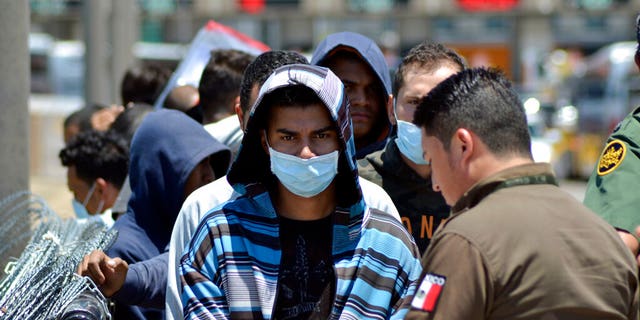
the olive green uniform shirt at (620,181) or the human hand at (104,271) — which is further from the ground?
the olive green uniform shirt at (620,181)

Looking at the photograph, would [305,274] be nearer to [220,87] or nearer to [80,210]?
[220,87]

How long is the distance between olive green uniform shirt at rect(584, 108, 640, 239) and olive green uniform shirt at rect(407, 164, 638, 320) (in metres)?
0.71

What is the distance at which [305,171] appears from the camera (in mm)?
3197

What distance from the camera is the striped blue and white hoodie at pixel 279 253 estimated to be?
119 inches

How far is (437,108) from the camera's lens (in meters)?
2.76

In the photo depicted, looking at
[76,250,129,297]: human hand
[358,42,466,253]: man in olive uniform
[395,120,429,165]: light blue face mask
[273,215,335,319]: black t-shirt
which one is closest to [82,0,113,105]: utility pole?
[358,42,466,253]: man in olive uniform

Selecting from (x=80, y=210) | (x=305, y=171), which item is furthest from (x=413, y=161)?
(x=80, y=210)

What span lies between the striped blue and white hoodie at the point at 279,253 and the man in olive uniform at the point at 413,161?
0.85 m

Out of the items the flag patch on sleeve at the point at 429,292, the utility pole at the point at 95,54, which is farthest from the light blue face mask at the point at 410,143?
the utility pole at the point at 95,54

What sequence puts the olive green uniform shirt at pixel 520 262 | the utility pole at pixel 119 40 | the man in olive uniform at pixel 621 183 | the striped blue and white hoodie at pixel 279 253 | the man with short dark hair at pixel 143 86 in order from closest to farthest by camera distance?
the olive green uniform shirt at pixel 520 262
the striped blue and white hoodie at pixel 279 253
the man in olive uniform at pixel 621 183
the man with short dark hair at pixel 143 86
the utility pole at pixel 119 40

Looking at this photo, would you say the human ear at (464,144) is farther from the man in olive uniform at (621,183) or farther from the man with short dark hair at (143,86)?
the man with short dark hair at (143,86)

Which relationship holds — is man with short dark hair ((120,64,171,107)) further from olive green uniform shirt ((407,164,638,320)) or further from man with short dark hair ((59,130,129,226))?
olive green uniform shirt ((407,164,638,320))

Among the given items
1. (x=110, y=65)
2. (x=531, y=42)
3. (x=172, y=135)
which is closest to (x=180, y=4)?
(x=531, y=42)

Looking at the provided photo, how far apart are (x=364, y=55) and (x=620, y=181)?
4.42 ft
